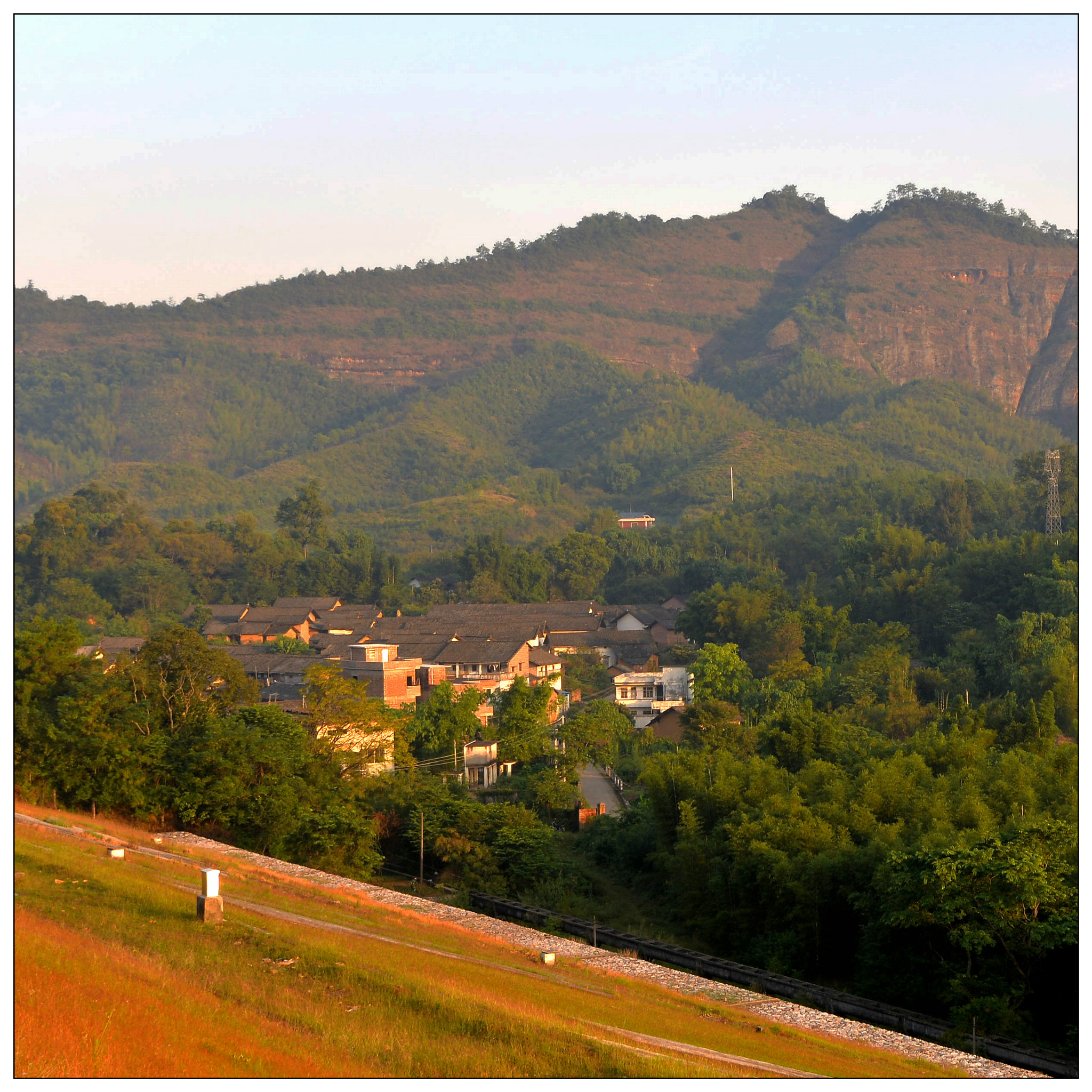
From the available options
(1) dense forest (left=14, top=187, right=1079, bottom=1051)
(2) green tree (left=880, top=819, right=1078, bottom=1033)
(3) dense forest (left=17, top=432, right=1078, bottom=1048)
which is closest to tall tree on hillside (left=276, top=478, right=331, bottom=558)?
(1) dense forest (left=14, top=187, right=1079, bottom=1051)

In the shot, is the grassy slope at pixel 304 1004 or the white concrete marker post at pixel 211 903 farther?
the white concrete marker post at pixel 211 903

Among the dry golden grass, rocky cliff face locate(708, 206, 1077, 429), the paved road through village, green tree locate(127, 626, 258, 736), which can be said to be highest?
rocky cliff face locate(708, 206, 1077, 429)

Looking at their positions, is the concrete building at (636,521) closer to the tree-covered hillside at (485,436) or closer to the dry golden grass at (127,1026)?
the tree-covered hillside at (485,436)

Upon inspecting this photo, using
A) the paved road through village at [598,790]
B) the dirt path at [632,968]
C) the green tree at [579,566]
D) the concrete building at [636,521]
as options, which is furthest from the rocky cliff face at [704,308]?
the dirt path at [632,968]

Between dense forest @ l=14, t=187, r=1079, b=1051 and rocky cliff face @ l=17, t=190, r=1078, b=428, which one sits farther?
rocky cliff face @ l=17, t=190, r=1078, b=428

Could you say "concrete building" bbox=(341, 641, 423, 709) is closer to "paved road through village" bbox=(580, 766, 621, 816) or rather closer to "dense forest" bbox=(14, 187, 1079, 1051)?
"dense forest" bbox=(14, 187, 1079, 1051)

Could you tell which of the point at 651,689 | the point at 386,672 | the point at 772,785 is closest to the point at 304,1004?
the point at 772,785
